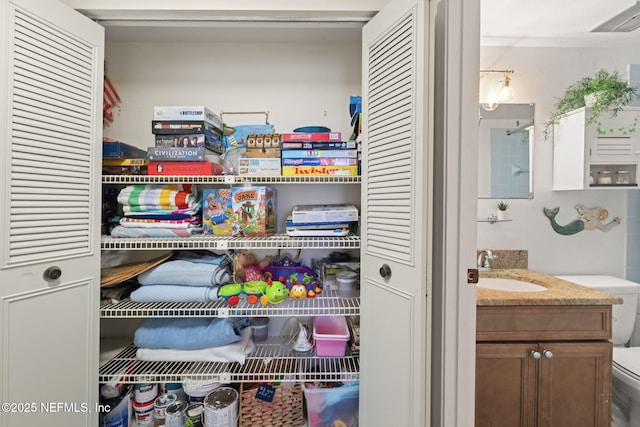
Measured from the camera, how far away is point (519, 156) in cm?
180

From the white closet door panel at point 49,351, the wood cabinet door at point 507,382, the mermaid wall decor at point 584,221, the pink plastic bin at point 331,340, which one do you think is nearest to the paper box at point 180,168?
the white closet door panel at point 49,351

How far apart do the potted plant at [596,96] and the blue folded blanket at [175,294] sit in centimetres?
233

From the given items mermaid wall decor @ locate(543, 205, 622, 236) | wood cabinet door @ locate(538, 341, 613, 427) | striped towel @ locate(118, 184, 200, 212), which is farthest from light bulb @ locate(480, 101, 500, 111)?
striped towel @ locate(118, 184, 200, 212)

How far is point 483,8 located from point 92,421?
287 centimetres

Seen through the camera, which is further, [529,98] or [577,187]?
[529,98]

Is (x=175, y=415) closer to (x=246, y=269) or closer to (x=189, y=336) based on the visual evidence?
(x=189, y=336)

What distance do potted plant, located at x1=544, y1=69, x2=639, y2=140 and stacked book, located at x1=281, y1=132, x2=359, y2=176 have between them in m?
1.55

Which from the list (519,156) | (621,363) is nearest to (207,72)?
(519,156)

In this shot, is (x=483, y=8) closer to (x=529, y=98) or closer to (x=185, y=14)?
(x=529, y=98)

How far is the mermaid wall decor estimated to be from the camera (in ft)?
5.93

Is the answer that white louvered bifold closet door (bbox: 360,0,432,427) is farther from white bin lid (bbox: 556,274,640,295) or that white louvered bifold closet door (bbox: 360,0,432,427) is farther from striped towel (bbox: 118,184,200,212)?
white bin lid (bbox: 556,274,640,295)

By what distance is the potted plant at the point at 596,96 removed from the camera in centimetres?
162

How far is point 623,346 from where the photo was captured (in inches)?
67.1

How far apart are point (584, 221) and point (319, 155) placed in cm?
195
